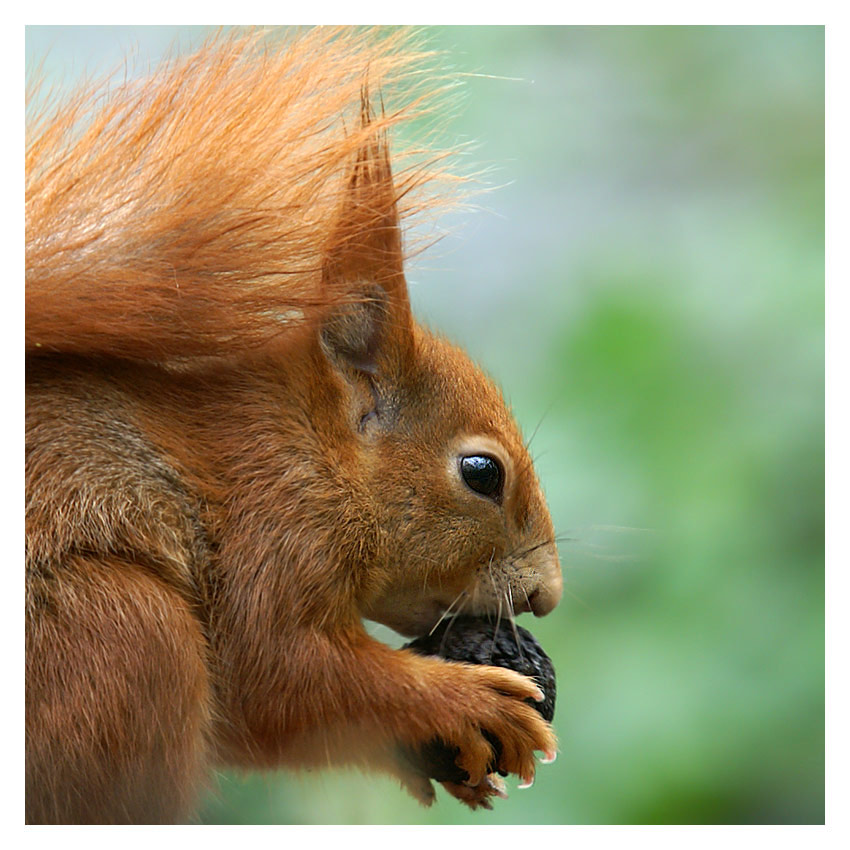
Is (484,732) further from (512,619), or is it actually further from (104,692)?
(104,692)

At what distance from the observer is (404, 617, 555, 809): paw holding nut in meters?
1.10

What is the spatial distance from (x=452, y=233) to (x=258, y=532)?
0.38 meters

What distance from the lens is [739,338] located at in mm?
2021

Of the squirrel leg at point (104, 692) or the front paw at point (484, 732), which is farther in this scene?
the front paw at point (484, 732)

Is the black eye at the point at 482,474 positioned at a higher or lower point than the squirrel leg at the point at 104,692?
higher

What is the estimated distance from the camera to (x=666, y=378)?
200 centimetres

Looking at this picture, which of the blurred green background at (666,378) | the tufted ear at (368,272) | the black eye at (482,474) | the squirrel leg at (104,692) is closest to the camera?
the squirrel leg at (104,692)

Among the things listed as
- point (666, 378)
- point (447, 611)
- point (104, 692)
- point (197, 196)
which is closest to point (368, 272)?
point (197, 196)

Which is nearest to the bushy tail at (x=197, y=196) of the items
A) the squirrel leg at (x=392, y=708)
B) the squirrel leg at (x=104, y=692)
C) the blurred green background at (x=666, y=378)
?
the squirrel leg at (x=104, y=692)

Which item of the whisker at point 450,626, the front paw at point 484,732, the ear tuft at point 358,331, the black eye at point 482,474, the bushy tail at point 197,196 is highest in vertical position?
the bushy tail at point 197,196

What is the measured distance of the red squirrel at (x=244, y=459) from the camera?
0.94m

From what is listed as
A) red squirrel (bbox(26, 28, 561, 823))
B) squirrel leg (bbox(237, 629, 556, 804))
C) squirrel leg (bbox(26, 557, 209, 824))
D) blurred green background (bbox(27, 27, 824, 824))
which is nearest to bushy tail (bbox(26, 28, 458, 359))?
red squirrel (bbox(26, 28, 561, 823))

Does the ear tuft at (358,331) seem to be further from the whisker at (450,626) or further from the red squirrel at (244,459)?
the whisker at (450,626)
